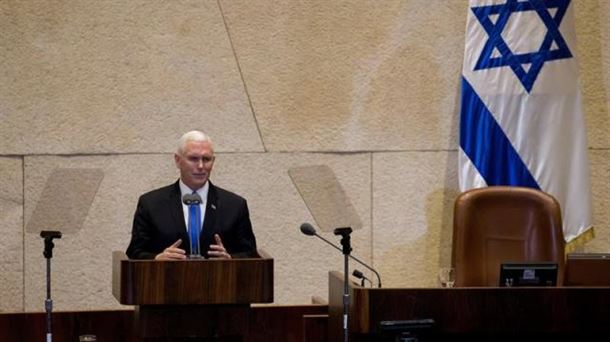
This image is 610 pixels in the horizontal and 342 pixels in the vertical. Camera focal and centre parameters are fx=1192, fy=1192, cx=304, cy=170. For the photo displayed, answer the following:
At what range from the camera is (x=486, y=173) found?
770cm

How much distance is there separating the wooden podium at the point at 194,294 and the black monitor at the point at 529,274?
115cm

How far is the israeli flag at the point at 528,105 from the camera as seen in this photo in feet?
25.1

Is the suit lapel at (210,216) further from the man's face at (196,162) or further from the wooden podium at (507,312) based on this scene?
the wooden podium at (507,312)

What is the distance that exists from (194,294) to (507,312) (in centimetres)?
150

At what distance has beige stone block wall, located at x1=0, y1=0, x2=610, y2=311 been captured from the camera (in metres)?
7.80

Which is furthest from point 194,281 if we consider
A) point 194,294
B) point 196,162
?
point 196,162

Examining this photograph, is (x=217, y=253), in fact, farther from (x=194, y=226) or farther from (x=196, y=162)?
(x=196, y=162)

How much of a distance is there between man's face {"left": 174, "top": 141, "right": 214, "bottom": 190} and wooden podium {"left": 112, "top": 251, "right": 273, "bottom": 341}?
2.23ft

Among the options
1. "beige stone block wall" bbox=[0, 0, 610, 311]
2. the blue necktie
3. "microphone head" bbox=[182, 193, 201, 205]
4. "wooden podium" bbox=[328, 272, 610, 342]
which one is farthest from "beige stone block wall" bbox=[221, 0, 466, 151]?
"wooden podium" bbox=[328, 272, 610, 342]

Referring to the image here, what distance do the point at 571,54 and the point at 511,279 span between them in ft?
8.00

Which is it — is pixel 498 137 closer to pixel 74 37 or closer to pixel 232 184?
pixel 232 184

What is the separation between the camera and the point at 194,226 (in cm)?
625

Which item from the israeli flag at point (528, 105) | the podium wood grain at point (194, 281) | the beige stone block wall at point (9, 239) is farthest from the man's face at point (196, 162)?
the israeli flag at point (528, 105)

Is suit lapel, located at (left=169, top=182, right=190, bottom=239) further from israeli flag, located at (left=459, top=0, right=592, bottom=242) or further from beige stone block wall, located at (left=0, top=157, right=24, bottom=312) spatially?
israeli flag, located at (left=459, top=0, right=592, bottom=242)
